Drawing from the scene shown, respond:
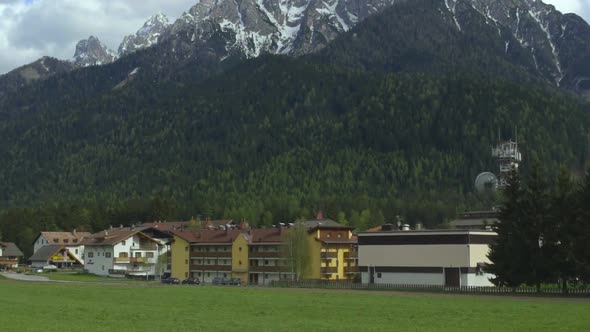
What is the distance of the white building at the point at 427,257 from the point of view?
11481 cm

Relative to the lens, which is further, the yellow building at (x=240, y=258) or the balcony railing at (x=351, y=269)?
the yellow building at (x=240, y=258)

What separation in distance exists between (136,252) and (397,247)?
252 ft

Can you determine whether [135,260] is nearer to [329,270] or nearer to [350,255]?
[329,270]

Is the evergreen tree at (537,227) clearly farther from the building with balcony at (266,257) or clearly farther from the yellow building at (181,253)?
the yellow building at (181,253)

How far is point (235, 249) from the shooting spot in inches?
6058

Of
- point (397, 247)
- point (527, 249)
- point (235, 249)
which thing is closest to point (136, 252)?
point (235, 249)

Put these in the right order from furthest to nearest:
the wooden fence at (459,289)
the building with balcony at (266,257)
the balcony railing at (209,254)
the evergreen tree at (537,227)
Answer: the balcony railing at (209,254) < the building with balcony at (266,257) < the wooden fence at (459,289) < the evergreen tree at (537,227)

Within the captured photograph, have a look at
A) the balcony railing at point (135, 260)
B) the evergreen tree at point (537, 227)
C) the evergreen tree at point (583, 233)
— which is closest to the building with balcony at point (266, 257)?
the balcony railing at point (135, 260)

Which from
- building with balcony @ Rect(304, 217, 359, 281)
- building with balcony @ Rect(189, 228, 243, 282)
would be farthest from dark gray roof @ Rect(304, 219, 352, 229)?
building with balcony @ Rect(189, 228, 243, 282)

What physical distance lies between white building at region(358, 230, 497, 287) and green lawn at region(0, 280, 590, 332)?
38036 millimetres

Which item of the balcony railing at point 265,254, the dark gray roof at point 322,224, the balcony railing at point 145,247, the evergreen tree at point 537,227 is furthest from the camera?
the balcony railing at point 145,247

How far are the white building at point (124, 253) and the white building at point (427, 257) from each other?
6249cm

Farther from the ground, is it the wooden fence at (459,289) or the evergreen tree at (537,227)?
the evergreen tree at (537,227)

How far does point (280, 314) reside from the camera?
2280 inches
